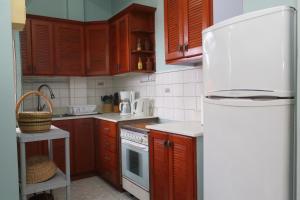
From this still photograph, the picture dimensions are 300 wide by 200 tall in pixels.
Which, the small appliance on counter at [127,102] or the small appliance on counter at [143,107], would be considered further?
the small appliance on counter at [127,102]

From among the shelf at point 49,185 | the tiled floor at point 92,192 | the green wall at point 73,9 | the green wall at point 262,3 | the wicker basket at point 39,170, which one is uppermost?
the green wall at point 73,9

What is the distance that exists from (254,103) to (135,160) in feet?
5.53

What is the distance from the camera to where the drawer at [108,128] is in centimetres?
296

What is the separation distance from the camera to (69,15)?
3842 millimetres

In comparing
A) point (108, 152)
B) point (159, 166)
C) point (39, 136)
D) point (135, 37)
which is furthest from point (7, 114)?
point (135, 37)

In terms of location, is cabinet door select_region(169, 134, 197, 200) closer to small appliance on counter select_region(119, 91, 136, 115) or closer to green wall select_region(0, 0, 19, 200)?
green wall select_region(0, 0, 19, 200)

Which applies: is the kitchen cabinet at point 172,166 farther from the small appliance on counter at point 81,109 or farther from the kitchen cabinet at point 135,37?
the small appliance on counter at point 81,109

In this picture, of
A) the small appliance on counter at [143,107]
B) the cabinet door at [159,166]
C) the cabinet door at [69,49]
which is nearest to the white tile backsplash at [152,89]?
the small appliance on counter at [143,107]

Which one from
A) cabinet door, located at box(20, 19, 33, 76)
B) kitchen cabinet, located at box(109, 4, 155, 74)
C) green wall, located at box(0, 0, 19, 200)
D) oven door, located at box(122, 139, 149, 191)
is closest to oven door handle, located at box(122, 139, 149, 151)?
oven door, located at box(122, 139, 149, 191)

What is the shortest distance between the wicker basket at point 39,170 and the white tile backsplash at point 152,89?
4.86ft

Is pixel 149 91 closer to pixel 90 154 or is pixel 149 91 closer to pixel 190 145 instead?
pixel 90 154

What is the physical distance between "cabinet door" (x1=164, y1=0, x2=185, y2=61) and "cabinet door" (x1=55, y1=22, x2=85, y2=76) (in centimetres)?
172

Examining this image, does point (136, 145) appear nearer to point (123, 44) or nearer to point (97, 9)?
point (123, 44)

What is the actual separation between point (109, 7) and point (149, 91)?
1.84m
